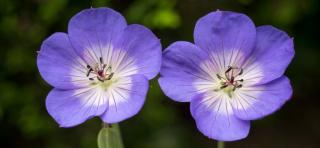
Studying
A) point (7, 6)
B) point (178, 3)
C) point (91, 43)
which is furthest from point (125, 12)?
point (91, 43)

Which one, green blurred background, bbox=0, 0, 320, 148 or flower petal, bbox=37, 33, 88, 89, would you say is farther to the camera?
green blurred background, bbox=0, 0, 320, 148

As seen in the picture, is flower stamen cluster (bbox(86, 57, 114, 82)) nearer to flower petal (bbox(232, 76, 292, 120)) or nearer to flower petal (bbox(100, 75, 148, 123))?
flower petal (bbox(100, 75, 148, 123))

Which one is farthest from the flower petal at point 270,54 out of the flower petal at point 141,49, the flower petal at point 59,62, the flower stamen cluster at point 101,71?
the flower petal at point 59,62

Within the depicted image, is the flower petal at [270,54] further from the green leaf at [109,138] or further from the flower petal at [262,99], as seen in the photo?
the green leaf at [109,138]

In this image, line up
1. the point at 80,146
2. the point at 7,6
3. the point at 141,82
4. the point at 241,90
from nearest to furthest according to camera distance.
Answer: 1. the point at 141,82
2. the point at 241,90
3. the point at 7,6
4. the point at 80,146

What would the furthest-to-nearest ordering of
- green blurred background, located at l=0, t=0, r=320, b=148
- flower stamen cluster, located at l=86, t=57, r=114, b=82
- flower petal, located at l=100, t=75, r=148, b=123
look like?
green blurred background, located at l=0, t=0, r=320, b=148
flower stamen cluster, located at l=86, t=57, r=114, b=82
flower petal, located at l=100, t=75, r=148, b=123

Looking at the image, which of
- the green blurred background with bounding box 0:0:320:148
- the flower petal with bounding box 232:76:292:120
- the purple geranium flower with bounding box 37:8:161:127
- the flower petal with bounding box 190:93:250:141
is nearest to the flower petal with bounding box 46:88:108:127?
the purple geranium flower with bounding box 37:8:161:127

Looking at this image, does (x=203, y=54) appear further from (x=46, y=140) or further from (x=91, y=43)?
(x=46, y=140)
